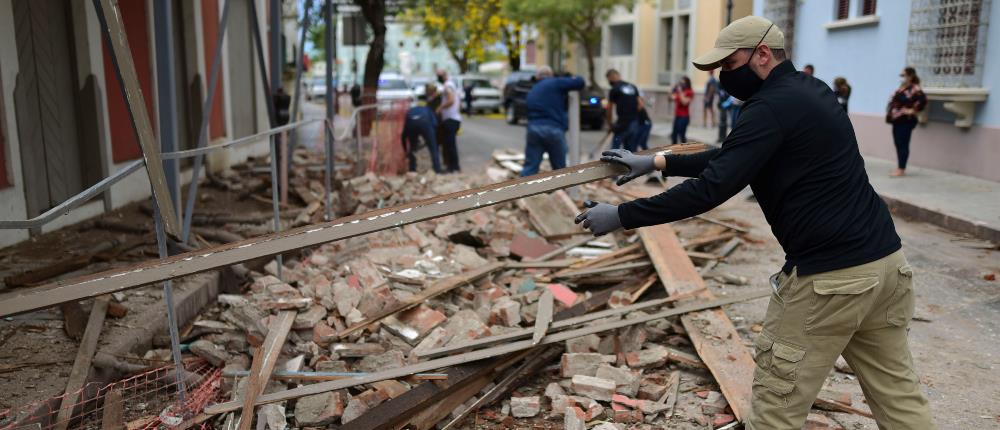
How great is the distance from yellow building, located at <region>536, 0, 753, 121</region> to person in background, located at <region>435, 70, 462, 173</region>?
13.0 m

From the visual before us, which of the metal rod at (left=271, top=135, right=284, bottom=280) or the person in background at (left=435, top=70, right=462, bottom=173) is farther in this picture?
the person in background at (left=435, top=70, right=462, bottom=173)

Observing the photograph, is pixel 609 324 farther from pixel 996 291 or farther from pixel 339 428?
pixel 996 291

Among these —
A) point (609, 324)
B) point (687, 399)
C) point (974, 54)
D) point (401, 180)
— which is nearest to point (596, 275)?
point (609, 324)

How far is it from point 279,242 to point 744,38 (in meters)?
1.85

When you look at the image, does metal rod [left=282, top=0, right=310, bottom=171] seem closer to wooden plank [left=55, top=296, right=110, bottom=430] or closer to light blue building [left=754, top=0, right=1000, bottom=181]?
wooden plank [left=55, top=296, right=110, bottom=430]

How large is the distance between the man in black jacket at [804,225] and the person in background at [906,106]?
1074 centimetres

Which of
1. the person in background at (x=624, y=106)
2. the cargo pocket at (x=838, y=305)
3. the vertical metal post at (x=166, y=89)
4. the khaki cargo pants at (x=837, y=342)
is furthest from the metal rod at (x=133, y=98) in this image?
the person in background at (x=624, y=106)

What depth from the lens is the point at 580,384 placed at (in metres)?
4.70

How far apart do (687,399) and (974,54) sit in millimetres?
10726

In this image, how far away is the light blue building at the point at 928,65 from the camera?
12.7 metres

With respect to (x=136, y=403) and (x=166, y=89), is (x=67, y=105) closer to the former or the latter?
(x=166, y=89)

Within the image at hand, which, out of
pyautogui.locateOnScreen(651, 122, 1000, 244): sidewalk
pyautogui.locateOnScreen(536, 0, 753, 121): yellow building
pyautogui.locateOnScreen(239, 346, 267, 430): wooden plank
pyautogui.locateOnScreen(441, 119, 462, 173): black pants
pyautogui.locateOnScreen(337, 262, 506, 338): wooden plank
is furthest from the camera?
pyautogui.locateOnScreen(536, 0, 753, 121): yellow building

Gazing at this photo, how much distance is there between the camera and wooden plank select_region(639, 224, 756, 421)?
4.62 metres

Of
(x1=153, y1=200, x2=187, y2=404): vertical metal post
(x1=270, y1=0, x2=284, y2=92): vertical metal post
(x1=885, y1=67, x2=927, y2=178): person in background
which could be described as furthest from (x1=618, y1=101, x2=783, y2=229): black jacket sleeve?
(x1=885, y1=67, x2=927, y2=178): person in background
